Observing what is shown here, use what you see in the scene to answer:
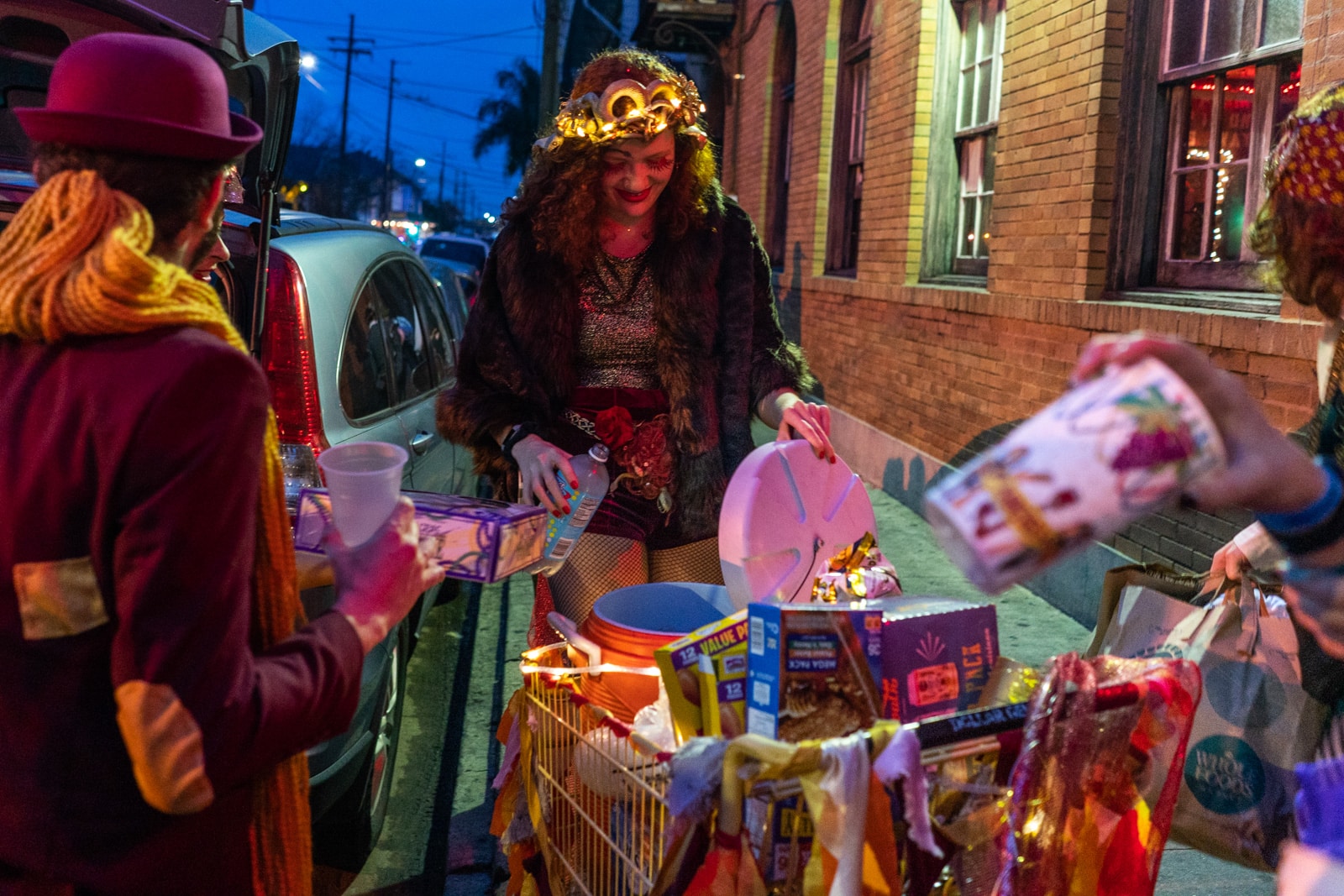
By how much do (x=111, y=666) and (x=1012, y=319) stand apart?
595 centimetres

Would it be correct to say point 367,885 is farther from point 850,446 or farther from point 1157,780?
point 850,446

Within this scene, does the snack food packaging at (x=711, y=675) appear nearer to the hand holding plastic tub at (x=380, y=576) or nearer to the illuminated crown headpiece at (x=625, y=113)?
the hand holding plastic tub at (x=380, y=576)

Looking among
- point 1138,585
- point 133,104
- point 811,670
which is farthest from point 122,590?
point 1138,585

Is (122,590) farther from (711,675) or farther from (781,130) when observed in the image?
(781,130)

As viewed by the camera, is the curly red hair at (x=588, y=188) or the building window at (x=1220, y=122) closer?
the curly red hair at (x=588, y=188)

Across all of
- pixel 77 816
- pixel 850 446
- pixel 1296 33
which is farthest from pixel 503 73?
pixel 77 816

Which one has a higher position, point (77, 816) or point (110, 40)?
point (110, 40)

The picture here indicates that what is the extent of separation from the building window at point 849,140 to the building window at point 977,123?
2201 millimetres

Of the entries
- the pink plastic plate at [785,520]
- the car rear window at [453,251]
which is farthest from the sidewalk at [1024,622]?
the car rear window at [453,251]

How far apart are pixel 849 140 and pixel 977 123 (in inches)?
118

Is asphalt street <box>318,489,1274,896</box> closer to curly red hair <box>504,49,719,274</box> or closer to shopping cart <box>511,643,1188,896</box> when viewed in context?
shopping cart <box>511,643,1188,896</box>

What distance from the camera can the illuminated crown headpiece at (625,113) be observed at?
2.78m

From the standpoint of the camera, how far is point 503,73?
5291cm

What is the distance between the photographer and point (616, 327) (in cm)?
297
